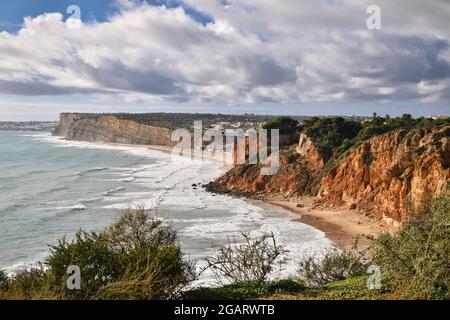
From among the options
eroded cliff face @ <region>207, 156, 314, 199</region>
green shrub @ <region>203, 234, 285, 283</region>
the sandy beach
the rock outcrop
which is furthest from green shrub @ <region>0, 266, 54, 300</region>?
the rock outcrop

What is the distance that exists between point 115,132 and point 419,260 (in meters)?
139

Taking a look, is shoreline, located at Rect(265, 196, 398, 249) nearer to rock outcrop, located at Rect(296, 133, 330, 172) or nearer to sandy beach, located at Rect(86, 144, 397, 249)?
sandy beach, located at Rect(86, 144, 397, 249)

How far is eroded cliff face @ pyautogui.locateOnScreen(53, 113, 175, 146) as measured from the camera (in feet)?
426

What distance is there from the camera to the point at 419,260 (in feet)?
42.1

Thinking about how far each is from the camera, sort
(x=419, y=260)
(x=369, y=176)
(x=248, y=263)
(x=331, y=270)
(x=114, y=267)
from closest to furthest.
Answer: (x=419, y=260)
(x=114, y=267)
(x=248, y=263)
(x=331, y=270)
(x=369, y=176)

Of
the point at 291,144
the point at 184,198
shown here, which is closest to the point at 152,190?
the point at 184,198

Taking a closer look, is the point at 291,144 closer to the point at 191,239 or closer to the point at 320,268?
the point at 191,239

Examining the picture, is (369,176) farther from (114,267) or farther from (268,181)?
(114,267)

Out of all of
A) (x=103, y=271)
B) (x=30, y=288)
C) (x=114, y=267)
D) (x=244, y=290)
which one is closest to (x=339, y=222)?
(x=244, y=290)

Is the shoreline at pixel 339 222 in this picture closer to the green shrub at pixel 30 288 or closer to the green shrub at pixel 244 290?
the green shrub at pixel 244 290

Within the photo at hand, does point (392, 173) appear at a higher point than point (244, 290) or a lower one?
higher

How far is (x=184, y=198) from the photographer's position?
1964 inches
